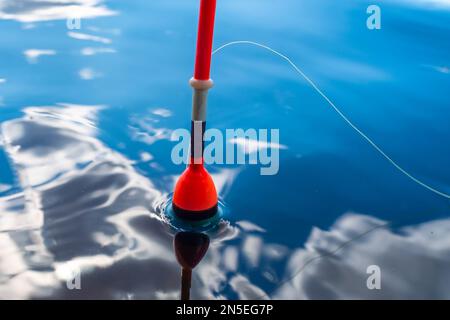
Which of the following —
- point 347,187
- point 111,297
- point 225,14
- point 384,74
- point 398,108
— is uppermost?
point 225,14

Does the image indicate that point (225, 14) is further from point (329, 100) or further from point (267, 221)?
point (267, 221)

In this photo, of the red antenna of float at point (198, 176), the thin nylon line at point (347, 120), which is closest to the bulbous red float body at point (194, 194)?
the red antenna of float at point (198, 176)

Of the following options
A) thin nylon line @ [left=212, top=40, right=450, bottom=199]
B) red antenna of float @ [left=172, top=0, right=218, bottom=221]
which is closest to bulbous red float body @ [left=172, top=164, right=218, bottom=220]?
red antenna of float @ [left=172, top=0, right=218, bottom=221]

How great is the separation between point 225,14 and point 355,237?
1.46 metres

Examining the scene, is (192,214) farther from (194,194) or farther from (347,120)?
(347,120)

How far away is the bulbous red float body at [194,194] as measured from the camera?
→ 117cm

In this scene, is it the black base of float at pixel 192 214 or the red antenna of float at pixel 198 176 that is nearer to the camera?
the red antenna of float at pixel 198 176

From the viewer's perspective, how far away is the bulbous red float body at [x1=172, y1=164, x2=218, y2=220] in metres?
1.17

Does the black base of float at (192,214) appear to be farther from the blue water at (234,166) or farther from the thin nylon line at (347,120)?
the thin nylon line at (347,120)

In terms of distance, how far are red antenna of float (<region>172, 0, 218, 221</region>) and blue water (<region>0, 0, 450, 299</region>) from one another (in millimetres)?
56

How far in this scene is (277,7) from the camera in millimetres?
2518

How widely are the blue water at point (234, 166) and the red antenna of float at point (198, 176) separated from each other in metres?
0.06

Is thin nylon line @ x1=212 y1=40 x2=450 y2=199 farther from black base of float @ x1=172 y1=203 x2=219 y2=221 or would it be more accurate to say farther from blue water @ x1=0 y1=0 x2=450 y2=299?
black base of float @ x1=172 y1=203 x2=219 y2=221

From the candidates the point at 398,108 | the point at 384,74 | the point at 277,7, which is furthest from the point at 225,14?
the point at 398,108
